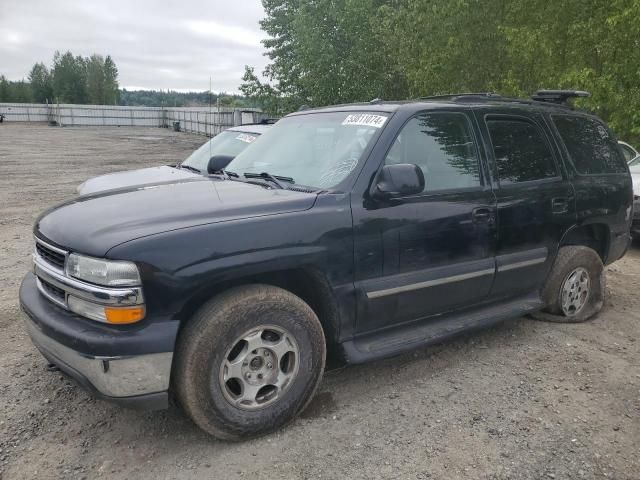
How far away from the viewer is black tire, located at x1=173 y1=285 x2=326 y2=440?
2.74 meters

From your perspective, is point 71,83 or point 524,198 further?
point 71,83

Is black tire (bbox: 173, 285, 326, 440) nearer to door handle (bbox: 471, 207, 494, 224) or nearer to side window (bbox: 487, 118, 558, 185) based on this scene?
door handle (bbox: 471, 207, 494, 224)

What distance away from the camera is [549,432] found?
10.1 feet

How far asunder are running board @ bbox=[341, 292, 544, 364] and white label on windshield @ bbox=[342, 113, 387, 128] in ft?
4.42

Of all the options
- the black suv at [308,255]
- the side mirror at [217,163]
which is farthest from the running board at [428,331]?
the side mirror at [217,163]

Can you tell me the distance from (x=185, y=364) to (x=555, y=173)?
3.32 m

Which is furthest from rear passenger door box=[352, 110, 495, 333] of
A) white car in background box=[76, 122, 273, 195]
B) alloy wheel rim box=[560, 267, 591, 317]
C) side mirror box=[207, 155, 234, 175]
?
white car in background box=[76, 122, 273, 195]

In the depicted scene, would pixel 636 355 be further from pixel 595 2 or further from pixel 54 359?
pixel 595 2

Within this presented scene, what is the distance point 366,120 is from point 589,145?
7.93 ft

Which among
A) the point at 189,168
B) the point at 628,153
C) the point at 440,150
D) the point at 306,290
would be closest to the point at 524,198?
the point at 440,150

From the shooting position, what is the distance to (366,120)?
3.66m

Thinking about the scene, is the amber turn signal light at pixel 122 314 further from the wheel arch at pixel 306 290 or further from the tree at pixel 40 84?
the tree at pixel 40 84

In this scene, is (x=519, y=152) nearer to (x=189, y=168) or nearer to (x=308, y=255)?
(x=308, y=255)

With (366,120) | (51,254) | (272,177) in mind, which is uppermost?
(366,120)
